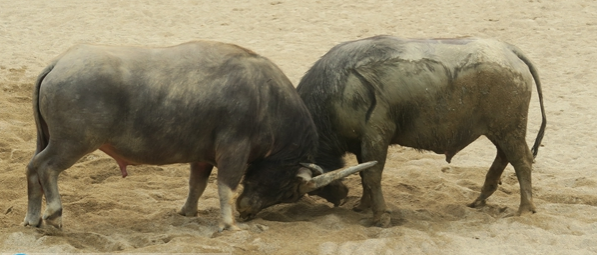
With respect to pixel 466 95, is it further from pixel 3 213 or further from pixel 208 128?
pixel 3 213

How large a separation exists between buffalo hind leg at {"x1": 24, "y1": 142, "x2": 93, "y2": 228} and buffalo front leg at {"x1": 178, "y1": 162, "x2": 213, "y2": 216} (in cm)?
125

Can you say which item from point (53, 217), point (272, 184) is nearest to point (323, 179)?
point (272, 184)

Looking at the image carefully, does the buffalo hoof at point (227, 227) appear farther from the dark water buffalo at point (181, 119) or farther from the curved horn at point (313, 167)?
the curved horn at point (313, 167)

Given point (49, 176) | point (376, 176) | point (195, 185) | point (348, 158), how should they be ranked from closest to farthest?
point (49, 176) → point (376, 176) → point (195, 185) → point (348, 158)

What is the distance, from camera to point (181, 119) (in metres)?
7.04

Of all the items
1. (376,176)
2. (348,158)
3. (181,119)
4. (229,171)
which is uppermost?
(181,119)

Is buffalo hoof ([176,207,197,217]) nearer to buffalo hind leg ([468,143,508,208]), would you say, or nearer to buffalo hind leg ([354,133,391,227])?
buffalo hind leg ([354,133,391,227])

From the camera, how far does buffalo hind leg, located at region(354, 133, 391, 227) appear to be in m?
7.66

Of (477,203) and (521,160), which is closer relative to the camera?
(521,160)

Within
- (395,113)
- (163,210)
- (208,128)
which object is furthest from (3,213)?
(395,113)

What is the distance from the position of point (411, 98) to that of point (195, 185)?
201cm

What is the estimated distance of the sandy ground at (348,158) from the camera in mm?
6898

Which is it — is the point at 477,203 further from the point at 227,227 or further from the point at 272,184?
the point at 227,227

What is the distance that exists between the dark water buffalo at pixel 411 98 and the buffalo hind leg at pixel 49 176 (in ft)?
7.14
